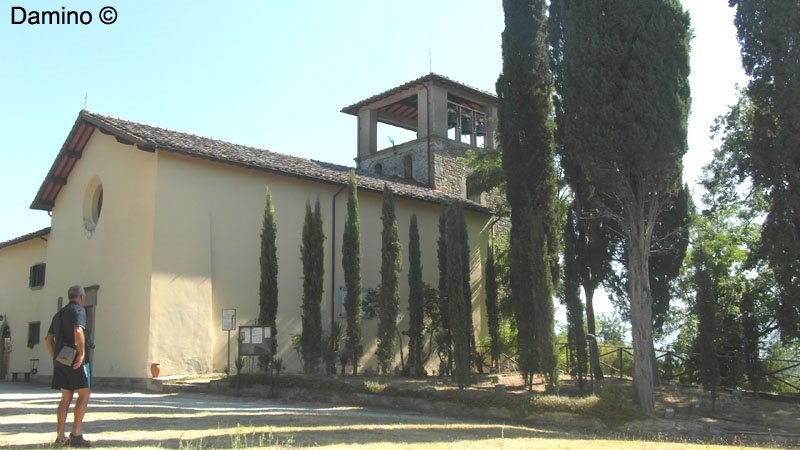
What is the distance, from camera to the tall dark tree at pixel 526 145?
14.8 meters

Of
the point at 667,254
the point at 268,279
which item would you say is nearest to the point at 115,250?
the point at 268,279

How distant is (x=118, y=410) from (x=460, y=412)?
17.9 feet

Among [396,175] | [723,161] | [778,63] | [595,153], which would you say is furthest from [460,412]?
[396,175]

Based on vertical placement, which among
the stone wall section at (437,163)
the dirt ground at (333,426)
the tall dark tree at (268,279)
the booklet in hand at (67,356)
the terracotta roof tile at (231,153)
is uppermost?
the stone wall section at (437,163)

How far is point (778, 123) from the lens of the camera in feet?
43.8

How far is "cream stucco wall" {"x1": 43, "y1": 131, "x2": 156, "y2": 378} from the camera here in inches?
671

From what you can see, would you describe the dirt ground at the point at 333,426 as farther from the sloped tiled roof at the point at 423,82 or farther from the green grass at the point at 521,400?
the sloped tiled roof at the point at 423,82

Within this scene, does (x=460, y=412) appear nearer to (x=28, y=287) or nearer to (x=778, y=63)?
(x=778, y=63)

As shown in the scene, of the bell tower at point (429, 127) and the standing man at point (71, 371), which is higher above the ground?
the bell tower at point (429, 127)

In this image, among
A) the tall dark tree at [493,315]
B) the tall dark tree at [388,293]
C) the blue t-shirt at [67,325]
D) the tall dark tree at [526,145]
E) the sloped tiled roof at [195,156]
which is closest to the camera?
the blue t-shirt at [67,325]

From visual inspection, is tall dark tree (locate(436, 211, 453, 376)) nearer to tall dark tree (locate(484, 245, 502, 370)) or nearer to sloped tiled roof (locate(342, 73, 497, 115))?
tall dark tree (locate(484, 245, 502, 370))

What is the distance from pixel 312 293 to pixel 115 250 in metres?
5.95

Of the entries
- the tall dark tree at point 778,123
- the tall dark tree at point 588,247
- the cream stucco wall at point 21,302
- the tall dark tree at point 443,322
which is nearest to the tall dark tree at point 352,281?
the tall dark tree at point 443,322

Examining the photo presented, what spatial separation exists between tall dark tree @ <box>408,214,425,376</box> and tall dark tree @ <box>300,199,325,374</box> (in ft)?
9.42
